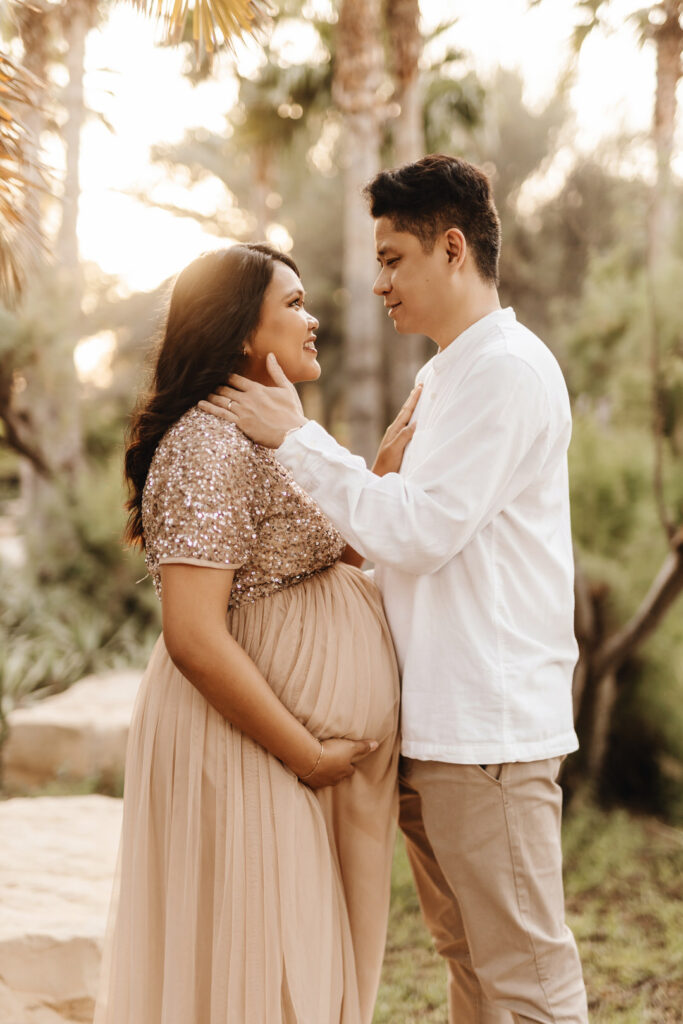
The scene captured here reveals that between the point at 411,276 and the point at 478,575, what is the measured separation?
0.74 m

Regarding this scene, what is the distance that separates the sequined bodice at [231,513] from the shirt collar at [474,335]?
48cm

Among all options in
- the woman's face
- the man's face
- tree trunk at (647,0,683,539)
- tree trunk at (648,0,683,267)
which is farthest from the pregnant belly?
tree trunk at (648,0,683,267)

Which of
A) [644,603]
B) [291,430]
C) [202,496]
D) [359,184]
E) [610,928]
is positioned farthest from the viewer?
[359,184]

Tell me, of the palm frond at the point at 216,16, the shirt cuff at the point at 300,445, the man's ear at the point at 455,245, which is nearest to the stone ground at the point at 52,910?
the shirt cuff at the point at 300,445

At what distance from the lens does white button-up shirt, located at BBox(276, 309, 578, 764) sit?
1.98 metres

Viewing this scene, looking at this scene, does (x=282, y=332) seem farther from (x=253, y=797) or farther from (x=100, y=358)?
(x=100, y=358)

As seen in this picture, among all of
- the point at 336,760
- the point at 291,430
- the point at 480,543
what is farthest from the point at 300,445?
the point at 336,760

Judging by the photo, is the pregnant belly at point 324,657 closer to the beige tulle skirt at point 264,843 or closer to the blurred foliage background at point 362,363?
the beige tulle skirt at point 264,843

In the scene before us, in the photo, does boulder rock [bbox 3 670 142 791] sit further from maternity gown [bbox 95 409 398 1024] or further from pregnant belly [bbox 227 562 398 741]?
→ pregnant belly [bbox 227 562 398 741]

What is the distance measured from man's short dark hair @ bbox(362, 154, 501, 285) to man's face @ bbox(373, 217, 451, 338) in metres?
0.02

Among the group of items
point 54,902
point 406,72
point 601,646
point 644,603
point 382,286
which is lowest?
point 54,902

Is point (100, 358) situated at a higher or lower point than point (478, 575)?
higher

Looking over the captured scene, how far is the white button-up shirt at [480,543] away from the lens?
6.51ft

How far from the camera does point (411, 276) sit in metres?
2.24
